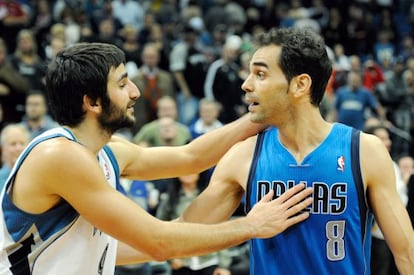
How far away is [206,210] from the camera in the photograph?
4.13 m

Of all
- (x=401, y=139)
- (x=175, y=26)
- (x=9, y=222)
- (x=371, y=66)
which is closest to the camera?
(x=9, y=222)

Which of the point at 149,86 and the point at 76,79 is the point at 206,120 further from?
the point at 76,79

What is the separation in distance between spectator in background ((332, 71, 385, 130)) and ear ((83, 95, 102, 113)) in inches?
383

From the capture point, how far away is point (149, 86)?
40.1 ft

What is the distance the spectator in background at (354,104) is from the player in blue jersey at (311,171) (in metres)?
9.36

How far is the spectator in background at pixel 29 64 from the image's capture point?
37.8ft

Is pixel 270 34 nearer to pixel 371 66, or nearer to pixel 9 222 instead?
pixel 9 222

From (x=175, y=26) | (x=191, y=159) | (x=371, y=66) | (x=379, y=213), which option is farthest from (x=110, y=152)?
(x=175, y=26)

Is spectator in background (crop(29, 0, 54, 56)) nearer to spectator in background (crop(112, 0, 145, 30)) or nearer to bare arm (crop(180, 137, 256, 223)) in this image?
spectator in background (crop(112, 0, 145, 30))

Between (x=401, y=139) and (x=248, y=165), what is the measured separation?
375 inches

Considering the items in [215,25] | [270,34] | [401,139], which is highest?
[270,34]

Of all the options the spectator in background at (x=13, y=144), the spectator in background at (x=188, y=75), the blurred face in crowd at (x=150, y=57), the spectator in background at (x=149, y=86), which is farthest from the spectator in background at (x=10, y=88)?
the spectator in background at (x=13, y=144)

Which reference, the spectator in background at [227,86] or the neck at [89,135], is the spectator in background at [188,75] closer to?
the spectator in background at [227,86]

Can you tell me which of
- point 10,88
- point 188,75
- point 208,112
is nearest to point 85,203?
point 208,112
